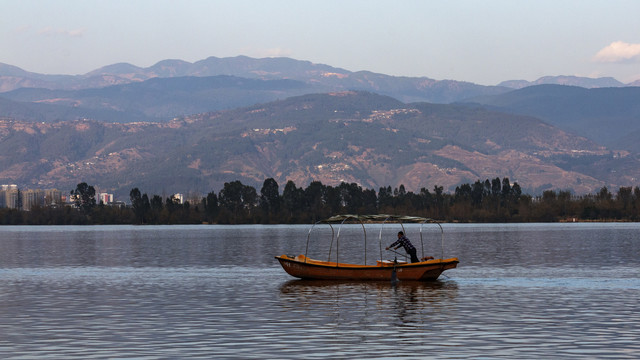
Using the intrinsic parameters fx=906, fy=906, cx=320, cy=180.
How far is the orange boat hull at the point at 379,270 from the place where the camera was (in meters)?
73.2

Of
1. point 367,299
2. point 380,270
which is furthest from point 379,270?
point 367,299

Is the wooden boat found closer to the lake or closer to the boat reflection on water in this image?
the boat reflection on water

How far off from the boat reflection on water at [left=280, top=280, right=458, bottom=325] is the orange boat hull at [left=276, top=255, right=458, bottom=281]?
1.91 feet

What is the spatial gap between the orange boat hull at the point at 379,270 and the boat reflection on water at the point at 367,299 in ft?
1.91

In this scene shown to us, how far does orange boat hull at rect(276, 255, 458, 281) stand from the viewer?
73.2 m

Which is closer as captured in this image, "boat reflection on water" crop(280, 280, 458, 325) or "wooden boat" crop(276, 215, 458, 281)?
"boat reflection on water" crop(280, 280, 458, 325)

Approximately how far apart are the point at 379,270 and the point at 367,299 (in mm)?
12563

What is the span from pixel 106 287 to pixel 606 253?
7701cm

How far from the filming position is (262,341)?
41.2 metres

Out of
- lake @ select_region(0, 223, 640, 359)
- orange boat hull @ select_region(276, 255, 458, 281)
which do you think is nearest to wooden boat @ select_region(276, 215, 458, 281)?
orange boat hull @ select_region(276, 255, 458, 281)

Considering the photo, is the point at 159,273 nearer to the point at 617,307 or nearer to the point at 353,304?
the point at 353,304

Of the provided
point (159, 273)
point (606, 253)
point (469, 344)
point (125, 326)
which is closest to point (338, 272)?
point (159, 273)

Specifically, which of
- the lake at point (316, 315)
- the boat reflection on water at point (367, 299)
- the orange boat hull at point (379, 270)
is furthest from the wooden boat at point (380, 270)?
the lake at point (316, 315)

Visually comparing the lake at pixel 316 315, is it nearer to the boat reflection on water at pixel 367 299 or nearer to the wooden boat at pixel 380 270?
the boat reflection on water at pixel 367 299
